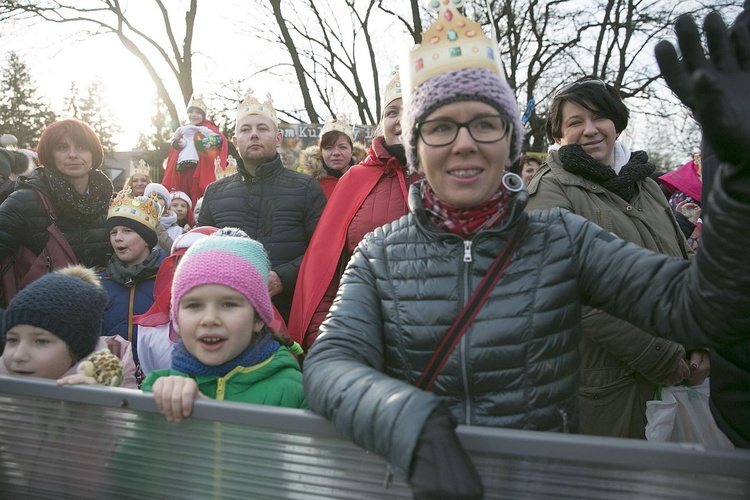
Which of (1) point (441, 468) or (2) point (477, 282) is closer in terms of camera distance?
(1) point (441, 468)

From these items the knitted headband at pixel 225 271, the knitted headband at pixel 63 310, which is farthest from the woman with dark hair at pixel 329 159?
the knitted headband at pixel 225 271

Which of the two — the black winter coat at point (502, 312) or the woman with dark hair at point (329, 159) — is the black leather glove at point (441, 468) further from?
the woman with dark hair at point (329, 159)

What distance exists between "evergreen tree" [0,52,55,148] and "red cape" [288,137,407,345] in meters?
39.7

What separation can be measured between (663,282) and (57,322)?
2.28 m

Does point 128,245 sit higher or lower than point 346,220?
lower

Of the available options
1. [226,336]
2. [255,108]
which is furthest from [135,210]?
[226,336]

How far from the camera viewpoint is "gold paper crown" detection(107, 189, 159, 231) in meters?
3.76

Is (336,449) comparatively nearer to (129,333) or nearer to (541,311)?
(541,311)

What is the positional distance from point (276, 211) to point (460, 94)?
233 cm

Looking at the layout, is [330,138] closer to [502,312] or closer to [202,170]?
[502,312]

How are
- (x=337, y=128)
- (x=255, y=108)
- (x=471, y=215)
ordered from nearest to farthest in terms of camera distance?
(x=471, y=215), (x=255, y=108), (x=337, y=128)

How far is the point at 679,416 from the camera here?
8.48 feet

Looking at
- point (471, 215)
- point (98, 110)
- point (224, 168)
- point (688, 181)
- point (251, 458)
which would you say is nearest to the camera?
point (251, 458)

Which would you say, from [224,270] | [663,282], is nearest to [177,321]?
[224,270]
